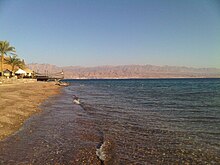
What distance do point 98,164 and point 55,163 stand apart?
1449 mm

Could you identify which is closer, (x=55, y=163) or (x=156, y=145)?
(x=55, y=163)

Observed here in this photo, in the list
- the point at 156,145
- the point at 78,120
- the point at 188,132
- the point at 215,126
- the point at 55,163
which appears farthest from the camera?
the point at 78,120

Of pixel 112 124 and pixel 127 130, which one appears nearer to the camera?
pixel 127 130

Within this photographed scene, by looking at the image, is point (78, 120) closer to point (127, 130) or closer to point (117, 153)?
point (127, 130)

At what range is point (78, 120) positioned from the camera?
1488 cm

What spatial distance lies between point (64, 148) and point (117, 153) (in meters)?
2.18

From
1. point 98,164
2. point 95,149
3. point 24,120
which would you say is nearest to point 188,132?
point 95,149

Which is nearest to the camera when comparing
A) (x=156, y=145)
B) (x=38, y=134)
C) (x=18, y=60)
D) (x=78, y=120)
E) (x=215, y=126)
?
(x=156, y=145)

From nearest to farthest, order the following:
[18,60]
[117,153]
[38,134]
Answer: [117,153]
[38,134]
[18,60]

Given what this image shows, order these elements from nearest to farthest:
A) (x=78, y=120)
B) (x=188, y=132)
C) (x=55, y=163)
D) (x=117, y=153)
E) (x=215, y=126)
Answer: (x=55, y=163), (x=117, y=153), (x=188, y=132), (x=215, y=126), (x=78, y=120)

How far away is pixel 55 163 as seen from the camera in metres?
7.38

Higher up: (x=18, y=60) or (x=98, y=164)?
(x=18, y=60)

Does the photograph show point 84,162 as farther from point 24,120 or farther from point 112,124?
point 24,120

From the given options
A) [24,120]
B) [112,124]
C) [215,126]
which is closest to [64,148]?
[112,124]
